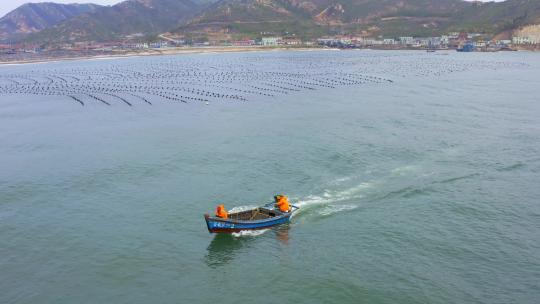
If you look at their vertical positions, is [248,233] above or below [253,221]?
below

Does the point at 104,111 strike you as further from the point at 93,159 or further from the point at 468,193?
the point at 468,193

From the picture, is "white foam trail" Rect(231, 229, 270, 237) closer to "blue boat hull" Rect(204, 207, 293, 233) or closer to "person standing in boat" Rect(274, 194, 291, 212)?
"blue boat hull" Rect(204, 207, 293, 233)

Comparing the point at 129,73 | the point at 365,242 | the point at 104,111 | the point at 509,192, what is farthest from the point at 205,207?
the point at 129,73

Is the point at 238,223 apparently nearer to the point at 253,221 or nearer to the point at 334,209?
the point at 253,221

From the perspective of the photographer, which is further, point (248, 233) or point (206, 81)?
point (206, 81)

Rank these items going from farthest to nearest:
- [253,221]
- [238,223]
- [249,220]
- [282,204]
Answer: [282,204], [249,220], [253,221], [238,223]

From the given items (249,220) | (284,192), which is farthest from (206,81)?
(249,220)

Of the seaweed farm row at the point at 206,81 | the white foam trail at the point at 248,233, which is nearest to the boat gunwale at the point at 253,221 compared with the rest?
the white foam trail at the point at 248,233

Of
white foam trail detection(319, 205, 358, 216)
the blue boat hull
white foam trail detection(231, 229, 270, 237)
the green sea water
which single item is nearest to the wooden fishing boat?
the blue boat hull
